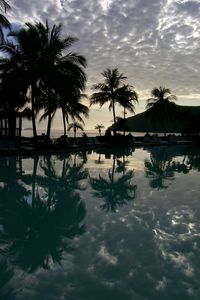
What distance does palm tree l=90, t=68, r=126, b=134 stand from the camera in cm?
3588

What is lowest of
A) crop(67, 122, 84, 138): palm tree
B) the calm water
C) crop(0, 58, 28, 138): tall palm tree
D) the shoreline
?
the calm water

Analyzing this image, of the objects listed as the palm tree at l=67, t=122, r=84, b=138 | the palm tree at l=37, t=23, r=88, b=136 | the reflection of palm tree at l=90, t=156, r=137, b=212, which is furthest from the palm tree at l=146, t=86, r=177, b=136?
the reflection of palm tree at l=90, t=156, r=137, b=212

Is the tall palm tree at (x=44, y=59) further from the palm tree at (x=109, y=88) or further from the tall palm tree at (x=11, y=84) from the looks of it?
the palm tree at (x=109, y=88)

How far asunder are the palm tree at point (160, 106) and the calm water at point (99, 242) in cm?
3378

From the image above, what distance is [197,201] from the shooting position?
28.0 feet

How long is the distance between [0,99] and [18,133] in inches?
222

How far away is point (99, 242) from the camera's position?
5.31 meters

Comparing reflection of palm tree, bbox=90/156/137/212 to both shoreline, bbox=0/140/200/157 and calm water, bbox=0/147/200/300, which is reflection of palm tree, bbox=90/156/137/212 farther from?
shoreline, bbox=0/140/200/157

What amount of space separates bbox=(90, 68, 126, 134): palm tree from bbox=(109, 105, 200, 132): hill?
3.72 meters

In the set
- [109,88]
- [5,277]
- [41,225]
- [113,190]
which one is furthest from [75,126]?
[5,277]

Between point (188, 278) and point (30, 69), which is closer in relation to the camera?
point (188, 278)

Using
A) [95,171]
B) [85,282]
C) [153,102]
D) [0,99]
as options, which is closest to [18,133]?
[0,99]

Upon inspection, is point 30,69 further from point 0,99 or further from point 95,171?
point 95,171

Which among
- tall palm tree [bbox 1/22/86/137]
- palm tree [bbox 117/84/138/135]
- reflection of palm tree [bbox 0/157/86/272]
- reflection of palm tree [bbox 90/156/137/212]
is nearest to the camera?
reflection of palm tree [bbox 0/157/86/272]
